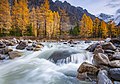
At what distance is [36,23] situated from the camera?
55062 millimetres

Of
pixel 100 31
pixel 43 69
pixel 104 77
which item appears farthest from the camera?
pixel 100 31

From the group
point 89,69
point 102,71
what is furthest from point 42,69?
point 102,71

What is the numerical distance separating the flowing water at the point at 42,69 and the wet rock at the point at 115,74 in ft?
5.71

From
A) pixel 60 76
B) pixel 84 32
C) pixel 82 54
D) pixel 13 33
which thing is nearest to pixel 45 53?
pixel 82 54

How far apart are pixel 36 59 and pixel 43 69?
3257mm

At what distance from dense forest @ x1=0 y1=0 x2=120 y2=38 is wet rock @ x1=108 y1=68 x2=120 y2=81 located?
1302 inches

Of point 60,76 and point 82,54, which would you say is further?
point 82,54

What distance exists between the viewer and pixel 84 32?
66375mm

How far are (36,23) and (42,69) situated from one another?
41052mm

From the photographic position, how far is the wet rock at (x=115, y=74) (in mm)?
11427

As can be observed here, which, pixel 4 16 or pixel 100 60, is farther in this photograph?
pixel 4 16

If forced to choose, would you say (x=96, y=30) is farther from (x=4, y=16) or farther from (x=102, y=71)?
Answer: (x=102, y=71)

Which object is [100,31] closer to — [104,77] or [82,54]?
[82,54]

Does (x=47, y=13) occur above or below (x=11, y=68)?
above
